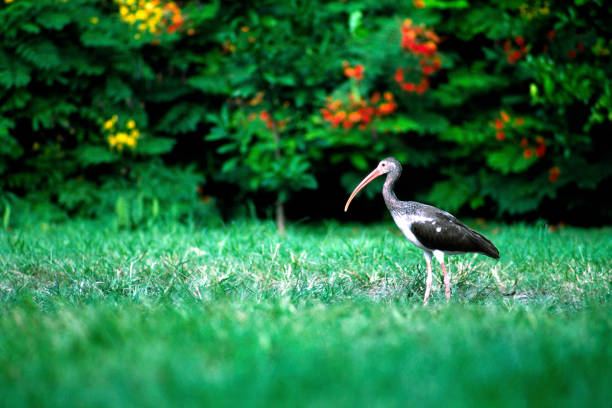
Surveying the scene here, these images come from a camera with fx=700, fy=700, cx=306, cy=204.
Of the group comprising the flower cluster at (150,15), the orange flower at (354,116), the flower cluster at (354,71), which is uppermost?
the flower cluster at (150,15)

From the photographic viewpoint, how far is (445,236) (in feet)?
15.9

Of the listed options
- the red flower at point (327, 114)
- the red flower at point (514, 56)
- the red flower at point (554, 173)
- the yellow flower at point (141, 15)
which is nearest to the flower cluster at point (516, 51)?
the red flower at point (514, 56)

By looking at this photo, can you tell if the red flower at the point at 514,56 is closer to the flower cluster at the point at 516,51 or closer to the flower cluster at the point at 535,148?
the flower cluster at the point at 516,51

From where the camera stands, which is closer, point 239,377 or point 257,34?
point 239,377

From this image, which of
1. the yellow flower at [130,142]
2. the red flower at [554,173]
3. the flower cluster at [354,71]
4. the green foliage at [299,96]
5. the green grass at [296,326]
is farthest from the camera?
the yellow flower at [130,142]

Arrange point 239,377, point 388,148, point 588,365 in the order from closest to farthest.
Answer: point 239,377 < point 588,365 < point 388,148

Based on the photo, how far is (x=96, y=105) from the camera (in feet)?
32.3

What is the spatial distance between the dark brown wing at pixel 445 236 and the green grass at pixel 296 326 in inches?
15.8

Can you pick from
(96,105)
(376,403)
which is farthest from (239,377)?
(96,105)

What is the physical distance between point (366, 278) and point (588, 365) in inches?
106

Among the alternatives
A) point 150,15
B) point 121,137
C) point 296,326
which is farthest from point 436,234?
point 150,15

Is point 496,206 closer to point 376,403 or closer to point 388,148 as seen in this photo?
point 388,148

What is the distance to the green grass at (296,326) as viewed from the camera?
2619 millimetres

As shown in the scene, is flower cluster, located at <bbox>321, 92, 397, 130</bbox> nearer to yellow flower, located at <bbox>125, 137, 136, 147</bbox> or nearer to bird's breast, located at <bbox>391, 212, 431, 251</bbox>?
yellow flower, located at <bbox>125, 137, 136, 147</bbox>
